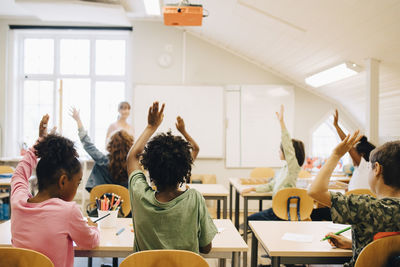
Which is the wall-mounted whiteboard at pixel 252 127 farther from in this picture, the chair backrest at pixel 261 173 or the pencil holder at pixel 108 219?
the pencil holder at pixel 108 219

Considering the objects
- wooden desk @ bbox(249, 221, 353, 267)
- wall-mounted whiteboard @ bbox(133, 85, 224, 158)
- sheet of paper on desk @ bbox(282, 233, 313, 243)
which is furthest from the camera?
wall-mounted whiteboard @ bbox(133, 85, 224, 158)

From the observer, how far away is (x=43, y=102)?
6.25 m

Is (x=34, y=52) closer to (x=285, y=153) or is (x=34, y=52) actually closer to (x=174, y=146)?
(x=285, y=153)

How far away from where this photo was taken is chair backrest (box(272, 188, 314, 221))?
312cm

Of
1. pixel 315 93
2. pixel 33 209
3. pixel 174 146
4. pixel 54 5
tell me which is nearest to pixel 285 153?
pixel 174 146

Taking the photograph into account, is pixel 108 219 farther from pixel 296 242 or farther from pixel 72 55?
pixel 72 55

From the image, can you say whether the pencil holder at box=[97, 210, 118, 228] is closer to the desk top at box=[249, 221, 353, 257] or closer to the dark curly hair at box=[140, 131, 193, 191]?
the dark curly hair at box=[140, 131, 193, 191]

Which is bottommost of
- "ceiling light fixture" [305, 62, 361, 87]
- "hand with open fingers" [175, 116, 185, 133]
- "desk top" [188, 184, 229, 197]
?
"desk top" [188, 184, 229, 197]

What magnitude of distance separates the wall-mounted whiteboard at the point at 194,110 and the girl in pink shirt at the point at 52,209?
4.28m

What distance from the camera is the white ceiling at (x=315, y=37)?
3.02m

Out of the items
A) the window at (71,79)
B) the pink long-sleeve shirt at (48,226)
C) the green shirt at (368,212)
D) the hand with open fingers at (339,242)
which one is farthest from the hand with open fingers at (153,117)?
the window at (71,79)

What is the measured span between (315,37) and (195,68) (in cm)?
260

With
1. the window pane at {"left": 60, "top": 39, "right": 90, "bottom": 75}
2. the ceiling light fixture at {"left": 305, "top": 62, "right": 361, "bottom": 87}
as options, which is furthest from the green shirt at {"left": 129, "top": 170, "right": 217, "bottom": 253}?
the window pane at {"left": 60, "top": 39, "right": 90, "bottom": 75}

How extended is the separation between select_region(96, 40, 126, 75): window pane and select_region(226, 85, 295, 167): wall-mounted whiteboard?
2069 millimetres
